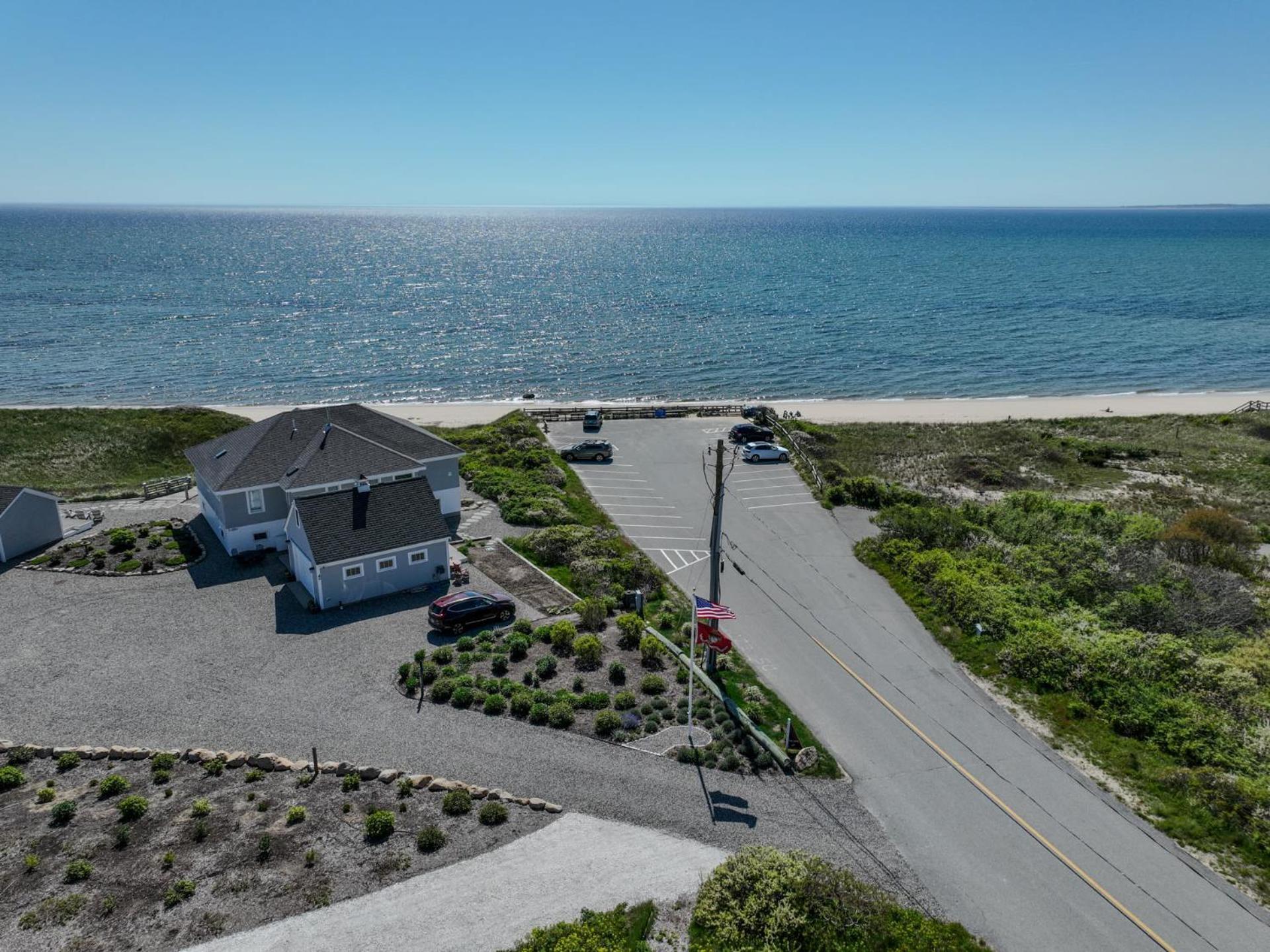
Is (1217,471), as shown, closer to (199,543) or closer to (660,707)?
(660,707)

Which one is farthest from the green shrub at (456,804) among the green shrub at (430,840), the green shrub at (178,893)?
the green shrub at (178,893)

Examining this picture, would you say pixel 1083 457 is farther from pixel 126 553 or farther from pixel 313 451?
pixel 126 553

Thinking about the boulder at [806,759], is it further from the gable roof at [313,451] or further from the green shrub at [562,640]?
the gable roof at [313,451]

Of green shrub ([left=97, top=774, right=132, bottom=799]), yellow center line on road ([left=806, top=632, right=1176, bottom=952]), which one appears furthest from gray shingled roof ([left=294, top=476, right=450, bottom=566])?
yellow center line on road ([left=806, top=632, right=1176, bottom=952])

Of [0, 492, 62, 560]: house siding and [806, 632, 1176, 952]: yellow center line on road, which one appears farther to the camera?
[0, 492, 62, 560]: house siding

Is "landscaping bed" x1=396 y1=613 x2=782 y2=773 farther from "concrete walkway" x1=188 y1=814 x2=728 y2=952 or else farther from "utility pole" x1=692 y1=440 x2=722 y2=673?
"concrete walkway" x1=188 y1=814 x2=728 y2=952

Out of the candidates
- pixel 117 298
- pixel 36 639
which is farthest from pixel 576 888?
pixel 117 298

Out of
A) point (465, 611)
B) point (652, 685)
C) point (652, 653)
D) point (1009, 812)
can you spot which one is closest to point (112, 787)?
point (465, 611)
